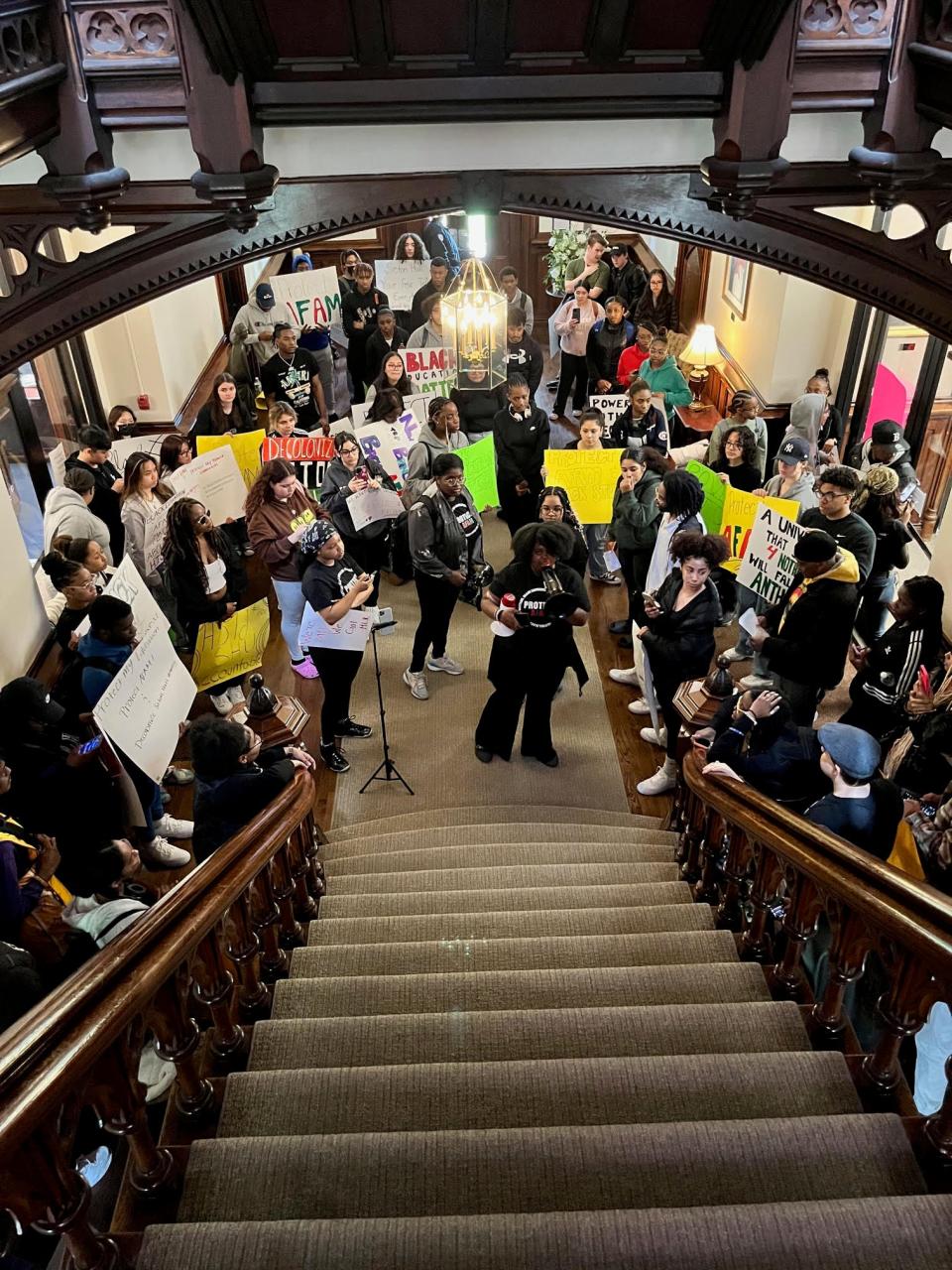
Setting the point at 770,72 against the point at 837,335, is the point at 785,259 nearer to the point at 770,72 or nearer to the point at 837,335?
the point at 770,72

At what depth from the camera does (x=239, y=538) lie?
7.27 meters

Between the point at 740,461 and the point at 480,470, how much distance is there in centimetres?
161

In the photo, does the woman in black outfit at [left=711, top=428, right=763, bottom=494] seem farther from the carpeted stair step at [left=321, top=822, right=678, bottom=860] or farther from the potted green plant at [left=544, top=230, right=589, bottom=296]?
the potted green plant at [left=544, top=230, right=589, bottom=296]

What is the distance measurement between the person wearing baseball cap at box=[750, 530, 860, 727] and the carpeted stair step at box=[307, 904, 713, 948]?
4.21 feet

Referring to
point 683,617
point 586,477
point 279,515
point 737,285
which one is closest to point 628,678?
point 586,477

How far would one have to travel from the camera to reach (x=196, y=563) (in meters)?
5.12

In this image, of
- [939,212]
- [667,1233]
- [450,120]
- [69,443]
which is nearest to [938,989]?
[667,1233]

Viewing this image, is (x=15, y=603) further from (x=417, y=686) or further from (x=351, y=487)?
(x=417, y=686)

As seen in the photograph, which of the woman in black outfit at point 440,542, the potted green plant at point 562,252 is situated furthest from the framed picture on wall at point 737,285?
the woman in black outfit at point 440,542

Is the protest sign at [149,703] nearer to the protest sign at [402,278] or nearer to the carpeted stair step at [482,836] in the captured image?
the carpeted stair step at [482,836]

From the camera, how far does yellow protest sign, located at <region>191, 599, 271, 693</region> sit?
4629 millimetres

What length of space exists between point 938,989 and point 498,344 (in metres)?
3.55

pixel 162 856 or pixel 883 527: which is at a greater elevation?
pixel 883 527

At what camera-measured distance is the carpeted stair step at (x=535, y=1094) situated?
7.08ft
